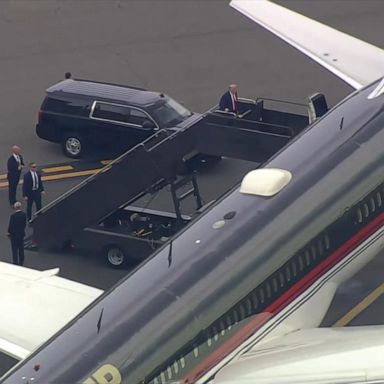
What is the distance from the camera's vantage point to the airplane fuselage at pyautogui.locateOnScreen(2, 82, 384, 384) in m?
19.1

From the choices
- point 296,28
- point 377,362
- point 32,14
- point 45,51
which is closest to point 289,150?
point 377,362

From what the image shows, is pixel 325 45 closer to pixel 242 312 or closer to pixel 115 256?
pixel 115 256

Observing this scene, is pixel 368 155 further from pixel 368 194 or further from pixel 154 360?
pixel 154 360

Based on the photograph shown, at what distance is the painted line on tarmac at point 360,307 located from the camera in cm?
2477

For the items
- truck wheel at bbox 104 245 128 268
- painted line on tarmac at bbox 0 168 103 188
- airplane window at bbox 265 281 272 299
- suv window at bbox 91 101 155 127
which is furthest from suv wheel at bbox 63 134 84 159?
airplane window at bbox 265 281 272 299

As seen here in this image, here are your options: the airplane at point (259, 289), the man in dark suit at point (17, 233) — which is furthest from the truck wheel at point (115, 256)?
the airplane at point (259, 289)

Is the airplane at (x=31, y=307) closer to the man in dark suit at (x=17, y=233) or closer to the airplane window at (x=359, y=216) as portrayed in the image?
the man in dark suit at (x=17, y=233)

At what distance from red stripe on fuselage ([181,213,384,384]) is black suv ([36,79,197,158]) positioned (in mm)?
11822

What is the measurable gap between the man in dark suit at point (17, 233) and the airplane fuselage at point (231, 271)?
6844 mm

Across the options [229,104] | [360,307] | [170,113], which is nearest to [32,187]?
[170,113]

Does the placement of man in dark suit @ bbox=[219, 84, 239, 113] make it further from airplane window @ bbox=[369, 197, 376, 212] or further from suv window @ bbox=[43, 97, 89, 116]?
airplane window @ bbox=[369, 197, 376, 212]

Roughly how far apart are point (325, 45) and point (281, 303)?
11229mm

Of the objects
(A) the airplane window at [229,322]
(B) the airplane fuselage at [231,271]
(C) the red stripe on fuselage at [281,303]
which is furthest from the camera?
(A) the airplane window at [229,322]

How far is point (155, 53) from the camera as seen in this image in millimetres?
42375
